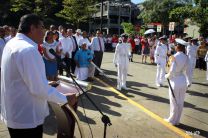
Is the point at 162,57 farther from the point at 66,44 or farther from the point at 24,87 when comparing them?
the point at 24,87

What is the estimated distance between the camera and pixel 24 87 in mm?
3262

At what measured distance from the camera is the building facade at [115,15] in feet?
222

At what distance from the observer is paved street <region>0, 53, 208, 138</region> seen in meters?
6.64

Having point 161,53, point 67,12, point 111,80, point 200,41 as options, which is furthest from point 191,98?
point 67,12

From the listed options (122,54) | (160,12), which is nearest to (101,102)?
(122,54)

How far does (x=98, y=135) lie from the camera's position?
20.8 feet

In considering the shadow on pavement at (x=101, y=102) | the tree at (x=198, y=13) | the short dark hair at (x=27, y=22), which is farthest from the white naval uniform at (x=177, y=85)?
the tree at (x=198, y=13)

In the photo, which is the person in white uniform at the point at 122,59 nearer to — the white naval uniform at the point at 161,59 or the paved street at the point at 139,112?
the paved street at the point at 139,112

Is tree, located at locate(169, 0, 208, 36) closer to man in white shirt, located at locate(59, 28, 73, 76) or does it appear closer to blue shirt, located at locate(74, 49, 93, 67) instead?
man in white shirt, located at locate(59, 28, 73, 76)

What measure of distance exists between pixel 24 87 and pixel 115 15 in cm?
6704

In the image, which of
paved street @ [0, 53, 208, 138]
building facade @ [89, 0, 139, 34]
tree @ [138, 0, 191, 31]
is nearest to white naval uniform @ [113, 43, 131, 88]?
paved street @ [0, 53, 208, 138]

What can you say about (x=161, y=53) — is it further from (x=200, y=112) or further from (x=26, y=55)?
(x=26, y=55)

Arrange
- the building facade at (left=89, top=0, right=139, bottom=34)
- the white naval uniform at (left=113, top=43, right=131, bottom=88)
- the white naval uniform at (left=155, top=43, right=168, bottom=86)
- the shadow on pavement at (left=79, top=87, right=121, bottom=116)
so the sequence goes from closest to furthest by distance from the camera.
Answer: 1. the shadow on pavement at (left=79, top=87, right=121, bottom=116)
2. the white naval uniform at (left=113, top=43, right=131, bottom=88)
3. the white naval uniform at (left=155, top=43, right=168, bottom=86)
4. the building facade at (left=89, top=0, right=139, bottom=34)

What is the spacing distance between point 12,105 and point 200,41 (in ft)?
58.4
